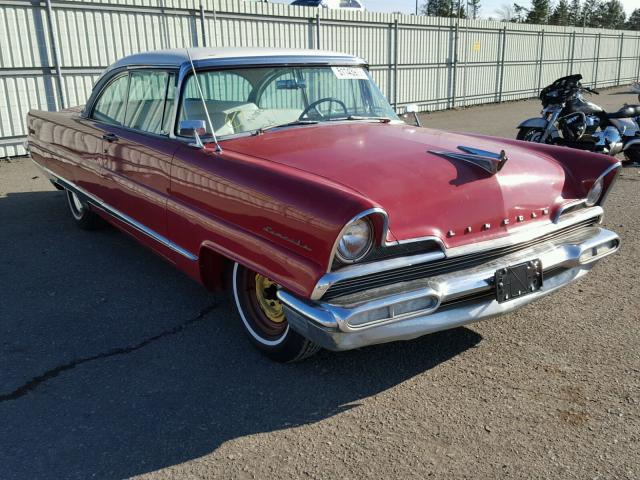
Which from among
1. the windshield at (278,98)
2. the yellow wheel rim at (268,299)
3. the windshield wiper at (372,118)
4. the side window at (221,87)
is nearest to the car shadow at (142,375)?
the yellow wheel rim at (268,299)

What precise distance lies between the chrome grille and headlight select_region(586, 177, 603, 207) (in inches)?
23.4

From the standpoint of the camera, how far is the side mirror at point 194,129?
3.28 m

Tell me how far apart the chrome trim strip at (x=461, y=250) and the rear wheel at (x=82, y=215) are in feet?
11.7

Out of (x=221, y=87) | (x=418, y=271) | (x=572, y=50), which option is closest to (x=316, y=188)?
(x=418, y=271)

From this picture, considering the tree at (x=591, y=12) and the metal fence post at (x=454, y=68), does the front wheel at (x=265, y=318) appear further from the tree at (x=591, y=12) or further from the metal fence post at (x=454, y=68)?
the tree at (x=591, y=12)

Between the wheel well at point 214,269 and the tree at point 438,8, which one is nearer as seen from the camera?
the wheel well at point 214,269

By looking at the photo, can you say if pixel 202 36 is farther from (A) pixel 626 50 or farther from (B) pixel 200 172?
(A) pixel 626 50

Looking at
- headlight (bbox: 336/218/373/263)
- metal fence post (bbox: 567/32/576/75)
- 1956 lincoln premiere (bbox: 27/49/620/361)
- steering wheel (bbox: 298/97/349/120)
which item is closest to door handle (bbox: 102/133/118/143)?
1956 lincoln premiere (bbox: 27/49/620/361)

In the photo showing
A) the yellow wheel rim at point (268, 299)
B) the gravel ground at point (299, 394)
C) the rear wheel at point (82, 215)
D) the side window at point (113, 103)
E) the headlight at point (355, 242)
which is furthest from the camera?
the rear wheel at point (82, 215)

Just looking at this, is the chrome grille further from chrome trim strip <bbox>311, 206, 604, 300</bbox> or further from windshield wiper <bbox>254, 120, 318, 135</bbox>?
windshield wiper <bbox>254, 120, 318, 135</bbox>

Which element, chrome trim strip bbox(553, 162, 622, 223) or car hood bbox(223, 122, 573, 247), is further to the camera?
chrome trim strip bbox(553, 162, 622, 223)

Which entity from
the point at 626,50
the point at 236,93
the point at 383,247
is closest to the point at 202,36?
the point at 236,93

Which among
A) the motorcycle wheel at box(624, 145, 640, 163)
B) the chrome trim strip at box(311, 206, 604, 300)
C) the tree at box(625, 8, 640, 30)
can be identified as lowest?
the motorcycle wheel at box(624, 145, 640, 163)

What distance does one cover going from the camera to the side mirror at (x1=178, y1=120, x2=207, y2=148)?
328 centimetres
